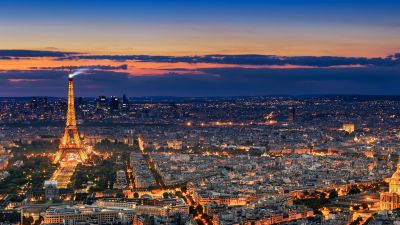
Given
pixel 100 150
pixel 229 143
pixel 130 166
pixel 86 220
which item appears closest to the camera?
pixel 86 220

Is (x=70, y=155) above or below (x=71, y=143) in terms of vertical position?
below

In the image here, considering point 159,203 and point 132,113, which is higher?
point 159,203

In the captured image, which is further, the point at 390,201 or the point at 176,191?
the point at 176,191

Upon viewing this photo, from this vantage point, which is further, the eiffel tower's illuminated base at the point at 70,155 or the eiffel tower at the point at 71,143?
the eiffel tower at the point at 71,143

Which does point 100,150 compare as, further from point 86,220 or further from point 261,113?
point 261,113

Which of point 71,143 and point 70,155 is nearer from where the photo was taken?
point 70,155

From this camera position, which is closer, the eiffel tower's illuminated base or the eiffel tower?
the eiffel tower's illuminated base

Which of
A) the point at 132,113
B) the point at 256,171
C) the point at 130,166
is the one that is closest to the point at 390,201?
the point at 256,171

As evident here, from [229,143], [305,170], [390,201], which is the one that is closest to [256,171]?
[305,170]

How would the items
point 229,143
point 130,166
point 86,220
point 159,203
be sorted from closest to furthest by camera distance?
1. point 86,220
2. point 159,203
3. point 130,166
4. point 229,143
